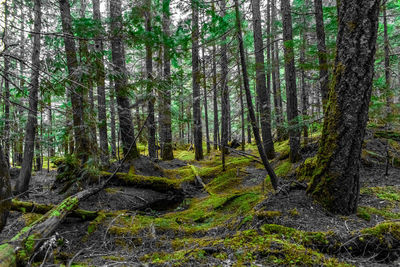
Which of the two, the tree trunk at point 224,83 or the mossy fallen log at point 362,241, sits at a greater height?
the tree trunk at point 224,83

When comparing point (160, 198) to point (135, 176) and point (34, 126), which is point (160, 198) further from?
point (34, 126)

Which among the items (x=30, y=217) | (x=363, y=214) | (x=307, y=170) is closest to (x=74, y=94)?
(x=30, y=217)

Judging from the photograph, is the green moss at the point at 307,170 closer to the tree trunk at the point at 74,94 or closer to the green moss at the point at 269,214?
the green moss at the point at 269,214

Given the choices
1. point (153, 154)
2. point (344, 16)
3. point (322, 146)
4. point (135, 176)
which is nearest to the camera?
point (344, 16)

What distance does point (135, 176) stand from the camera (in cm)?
A: 774

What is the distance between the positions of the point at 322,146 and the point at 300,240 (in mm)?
1614

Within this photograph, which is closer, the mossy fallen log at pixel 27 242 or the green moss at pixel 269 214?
the mossy fallen log at pixel 27 242

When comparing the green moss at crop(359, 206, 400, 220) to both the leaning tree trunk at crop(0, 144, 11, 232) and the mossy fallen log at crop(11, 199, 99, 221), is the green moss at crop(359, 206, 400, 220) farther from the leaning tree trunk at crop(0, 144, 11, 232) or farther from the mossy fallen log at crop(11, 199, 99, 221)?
the leaning tree trunk at crop(0, 144, 11, 232)

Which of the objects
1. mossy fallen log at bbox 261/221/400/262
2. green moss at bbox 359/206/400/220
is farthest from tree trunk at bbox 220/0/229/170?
green moss at bbox 359/206/400/220

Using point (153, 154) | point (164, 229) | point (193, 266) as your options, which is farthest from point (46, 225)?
point (153, 154)

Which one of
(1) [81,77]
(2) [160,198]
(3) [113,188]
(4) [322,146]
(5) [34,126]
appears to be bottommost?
(2) [160,198]

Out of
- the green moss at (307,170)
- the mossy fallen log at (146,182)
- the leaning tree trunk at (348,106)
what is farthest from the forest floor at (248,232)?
the green moss at (307,170)

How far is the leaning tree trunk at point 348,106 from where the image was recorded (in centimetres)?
299

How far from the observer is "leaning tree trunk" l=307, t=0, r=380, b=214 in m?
2.99
